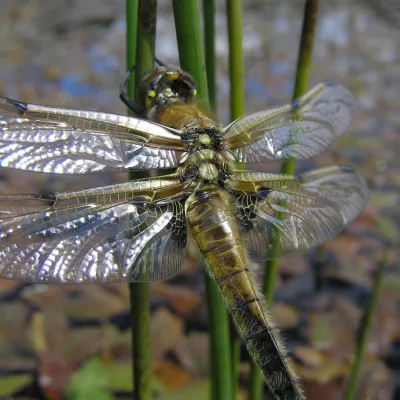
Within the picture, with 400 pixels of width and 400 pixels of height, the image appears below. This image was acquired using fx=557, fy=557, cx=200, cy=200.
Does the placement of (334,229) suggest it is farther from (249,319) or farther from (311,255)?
(311,255)

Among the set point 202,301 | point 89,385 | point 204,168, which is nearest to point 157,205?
point 204,168

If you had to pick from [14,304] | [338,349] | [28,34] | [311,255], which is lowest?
[338,349]

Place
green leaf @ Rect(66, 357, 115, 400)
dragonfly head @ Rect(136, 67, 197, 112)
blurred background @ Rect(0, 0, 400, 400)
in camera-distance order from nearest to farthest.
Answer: dragonfly head @ Rect(136, 67, 197, 112) → green leaf @ Rect(66, 357, 115, 400) → blurred background @ Rect(0, 0, 400, 400)

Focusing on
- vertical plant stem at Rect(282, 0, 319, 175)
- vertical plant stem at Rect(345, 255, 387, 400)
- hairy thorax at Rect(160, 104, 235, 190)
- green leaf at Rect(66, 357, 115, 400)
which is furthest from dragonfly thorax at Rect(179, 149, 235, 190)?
green leaf at Rect(66, 357, 115, 400)

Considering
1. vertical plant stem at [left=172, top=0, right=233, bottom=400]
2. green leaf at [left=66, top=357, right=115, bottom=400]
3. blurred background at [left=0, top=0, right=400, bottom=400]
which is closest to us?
vertical plant stem at [left=172, top=0, right=233, bottom=400]

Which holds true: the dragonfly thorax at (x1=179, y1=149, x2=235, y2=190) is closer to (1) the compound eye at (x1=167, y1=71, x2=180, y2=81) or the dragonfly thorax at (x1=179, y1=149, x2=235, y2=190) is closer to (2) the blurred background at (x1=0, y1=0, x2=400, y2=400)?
A: (1) the compound eye at (x1=167, y1=71, x2=180, y2=81)

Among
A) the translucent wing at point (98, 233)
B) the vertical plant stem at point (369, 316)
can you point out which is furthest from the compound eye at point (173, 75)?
the vertical plant stem at point (369, 316)

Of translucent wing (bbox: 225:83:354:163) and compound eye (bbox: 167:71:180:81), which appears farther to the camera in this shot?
translucent wing (bbox: 225:83:354:163)

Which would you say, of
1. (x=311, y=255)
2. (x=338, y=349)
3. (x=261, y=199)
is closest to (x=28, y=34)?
(x=311, y=255)
